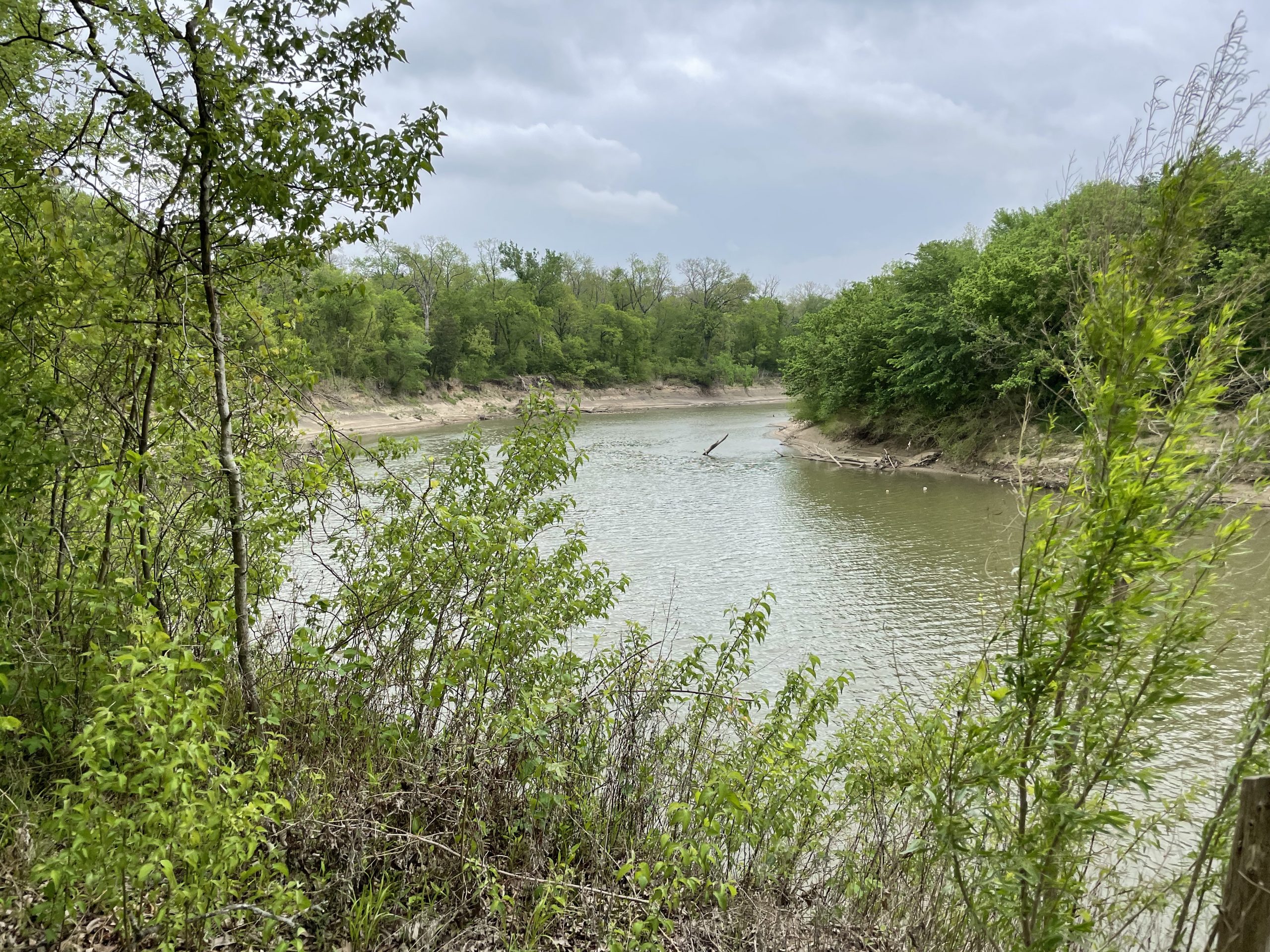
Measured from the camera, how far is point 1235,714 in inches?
293

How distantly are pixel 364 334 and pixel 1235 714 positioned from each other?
5007 cm

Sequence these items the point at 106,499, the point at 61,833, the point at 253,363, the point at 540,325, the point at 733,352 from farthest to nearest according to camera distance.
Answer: the point at 733,352 < the point at 540,325 < the point at 253,363 < the point at 106,499 < the point at 61,833

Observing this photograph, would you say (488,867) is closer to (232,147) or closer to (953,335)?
(232,147)

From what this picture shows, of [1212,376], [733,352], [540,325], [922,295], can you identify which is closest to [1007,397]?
[922,295]

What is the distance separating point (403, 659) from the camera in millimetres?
4406

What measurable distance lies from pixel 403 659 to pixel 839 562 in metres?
12.5

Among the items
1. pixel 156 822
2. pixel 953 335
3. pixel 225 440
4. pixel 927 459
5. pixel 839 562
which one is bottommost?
pixel 839 562

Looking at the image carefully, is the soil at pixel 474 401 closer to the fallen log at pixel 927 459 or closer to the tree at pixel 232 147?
the fallen log at pixel 927 459

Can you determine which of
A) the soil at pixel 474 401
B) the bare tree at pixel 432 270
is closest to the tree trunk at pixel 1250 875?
the soil at pixel 474 401

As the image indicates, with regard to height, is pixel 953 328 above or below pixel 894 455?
above

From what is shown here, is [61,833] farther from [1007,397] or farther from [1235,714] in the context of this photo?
[1007,397]

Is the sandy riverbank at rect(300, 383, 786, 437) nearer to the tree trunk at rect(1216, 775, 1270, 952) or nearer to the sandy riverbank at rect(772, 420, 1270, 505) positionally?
the sandy riverbank at rect(772, 420, 1270, 505)

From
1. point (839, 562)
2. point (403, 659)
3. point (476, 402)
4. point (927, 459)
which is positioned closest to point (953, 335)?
point (927, 459)

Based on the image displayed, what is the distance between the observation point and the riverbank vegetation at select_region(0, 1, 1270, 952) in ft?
7.76
